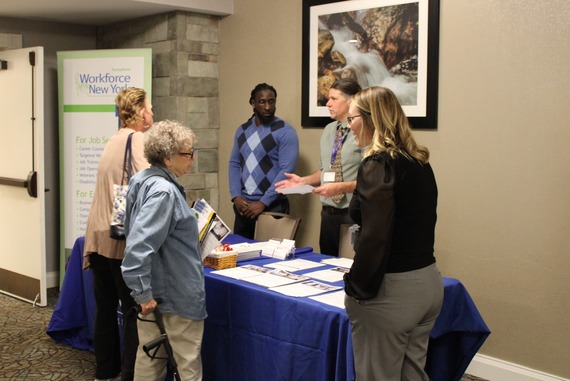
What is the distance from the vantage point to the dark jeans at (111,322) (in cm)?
292

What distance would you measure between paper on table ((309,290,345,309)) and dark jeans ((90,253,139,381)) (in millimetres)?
876

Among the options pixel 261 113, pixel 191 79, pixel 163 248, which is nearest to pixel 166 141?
pixel 163 248

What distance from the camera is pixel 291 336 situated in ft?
8.31

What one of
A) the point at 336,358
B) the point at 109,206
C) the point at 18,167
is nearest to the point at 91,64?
the point at 18,167

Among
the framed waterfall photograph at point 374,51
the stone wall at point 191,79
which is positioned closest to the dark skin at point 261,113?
the framed waterfall photograph at point 374,51

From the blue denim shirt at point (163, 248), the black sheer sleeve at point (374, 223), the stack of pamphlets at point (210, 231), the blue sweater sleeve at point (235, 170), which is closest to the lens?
the black sheer sleeve at point (374, 223)

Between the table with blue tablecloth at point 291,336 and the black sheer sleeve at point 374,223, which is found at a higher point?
the black sheer sleeve at point 374,223

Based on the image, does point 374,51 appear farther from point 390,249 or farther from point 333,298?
point 390,249

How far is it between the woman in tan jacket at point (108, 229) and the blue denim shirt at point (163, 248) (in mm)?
452

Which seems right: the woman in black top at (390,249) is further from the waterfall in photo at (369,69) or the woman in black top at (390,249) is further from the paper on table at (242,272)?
the waterfall in photo at (369,69)

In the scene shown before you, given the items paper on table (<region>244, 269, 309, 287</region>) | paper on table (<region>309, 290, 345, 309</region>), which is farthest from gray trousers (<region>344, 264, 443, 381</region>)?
paper on table (<region>244, 269, 309, 287</region>)

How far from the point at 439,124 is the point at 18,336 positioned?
Result: 9.38 ft

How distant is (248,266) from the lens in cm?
306

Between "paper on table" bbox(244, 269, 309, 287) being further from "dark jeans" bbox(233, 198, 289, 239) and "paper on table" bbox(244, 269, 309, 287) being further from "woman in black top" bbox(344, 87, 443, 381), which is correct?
"dark jeans" bbox(233, 198, 289, 239)
